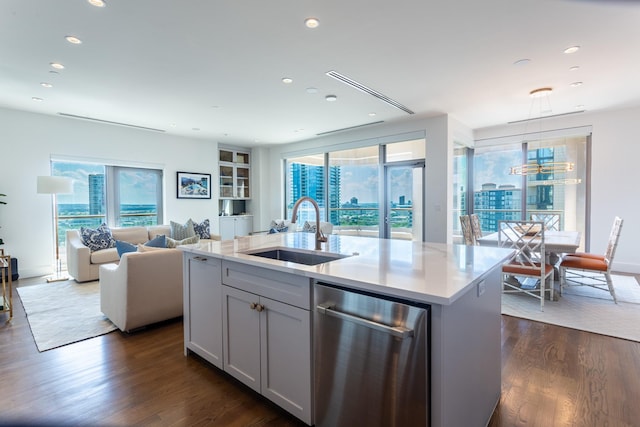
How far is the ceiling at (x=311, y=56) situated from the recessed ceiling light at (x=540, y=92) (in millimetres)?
111

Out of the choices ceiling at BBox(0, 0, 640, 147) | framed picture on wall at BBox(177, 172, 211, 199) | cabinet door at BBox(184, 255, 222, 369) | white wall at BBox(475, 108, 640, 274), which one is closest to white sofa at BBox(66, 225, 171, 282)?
framed picture on wall at BBox(177, 172, 211, 199)

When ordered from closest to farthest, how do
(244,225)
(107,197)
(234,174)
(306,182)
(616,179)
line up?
(616,179) → (107,197) → (306,182) → (234,174) → (244,225)

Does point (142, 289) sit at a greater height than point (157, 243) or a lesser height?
lesser

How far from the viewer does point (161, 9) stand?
2.31 m

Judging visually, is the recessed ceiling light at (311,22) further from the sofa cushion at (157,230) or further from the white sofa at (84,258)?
the sofa cushion at (157,230)

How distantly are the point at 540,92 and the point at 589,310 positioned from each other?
281 centimetres

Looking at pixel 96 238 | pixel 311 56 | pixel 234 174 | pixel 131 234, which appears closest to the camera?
pixel 311 56

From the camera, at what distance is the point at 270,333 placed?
1.75 m

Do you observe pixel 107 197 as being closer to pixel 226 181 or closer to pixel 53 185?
pixel 53 185

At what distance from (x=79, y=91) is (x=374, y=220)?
530 cm

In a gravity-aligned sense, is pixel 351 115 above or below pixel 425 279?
above

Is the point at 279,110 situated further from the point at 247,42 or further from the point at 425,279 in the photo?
the point at 425,279

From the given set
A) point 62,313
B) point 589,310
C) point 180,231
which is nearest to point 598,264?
point 589,310

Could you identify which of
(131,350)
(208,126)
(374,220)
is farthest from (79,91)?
(374,220)
